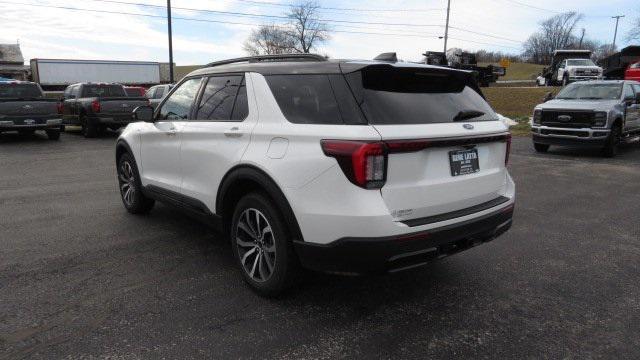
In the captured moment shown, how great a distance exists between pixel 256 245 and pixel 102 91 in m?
15.2

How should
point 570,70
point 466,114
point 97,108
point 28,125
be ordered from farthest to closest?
point 570,70 < point 97,108 < point 28,125 < point 466,114

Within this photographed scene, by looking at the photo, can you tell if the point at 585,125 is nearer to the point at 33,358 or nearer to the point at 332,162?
the point at 332,162

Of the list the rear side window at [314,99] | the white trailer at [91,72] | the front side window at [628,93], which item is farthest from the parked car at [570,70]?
the white trailer at [91,72]

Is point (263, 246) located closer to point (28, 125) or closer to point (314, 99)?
point (314, 99)

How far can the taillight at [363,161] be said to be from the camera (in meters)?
2.78

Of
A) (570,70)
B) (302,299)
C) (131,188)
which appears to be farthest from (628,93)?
(570,70)

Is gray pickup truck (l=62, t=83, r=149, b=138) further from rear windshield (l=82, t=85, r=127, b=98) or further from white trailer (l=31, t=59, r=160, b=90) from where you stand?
white trailer (l=31, t=59, r=160, b=90)

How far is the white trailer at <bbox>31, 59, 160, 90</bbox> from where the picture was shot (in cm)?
3891

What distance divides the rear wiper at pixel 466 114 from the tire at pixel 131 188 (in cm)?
373

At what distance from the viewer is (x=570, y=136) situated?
11031 mm

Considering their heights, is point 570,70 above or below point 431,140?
above

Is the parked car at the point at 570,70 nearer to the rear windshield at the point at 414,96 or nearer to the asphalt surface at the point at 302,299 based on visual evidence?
the asphalt surface at the point at 302,299

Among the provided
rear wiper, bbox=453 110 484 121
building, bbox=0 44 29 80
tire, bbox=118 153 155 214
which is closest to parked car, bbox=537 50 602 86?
rear wiper, bbox=453 110 484 121

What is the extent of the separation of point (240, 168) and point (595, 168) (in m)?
8.78
